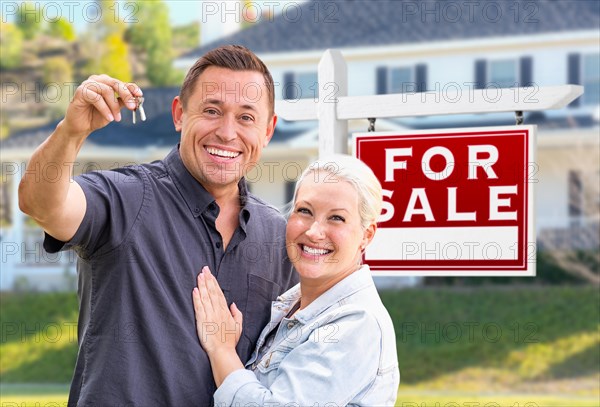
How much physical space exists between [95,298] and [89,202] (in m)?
0.33

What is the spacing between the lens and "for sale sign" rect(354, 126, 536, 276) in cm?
403

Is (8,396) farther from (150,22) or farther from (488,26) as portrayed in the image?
(150,22)

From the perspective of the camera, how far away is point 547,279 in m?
17.7

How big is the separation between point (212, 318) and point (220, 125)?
0.58m

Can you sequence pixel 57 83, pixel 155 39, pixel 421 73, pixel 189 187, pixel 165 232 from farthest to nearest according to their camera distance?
pixel 155 39
pixel 57 83
pixel 421 73
pixel 189 187
pixel 165 232

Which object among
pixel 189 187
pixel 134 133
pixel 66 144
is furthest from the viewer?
pixel 134 133

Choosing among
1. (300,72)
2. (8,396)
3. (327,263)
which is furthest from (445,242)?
(300,72)

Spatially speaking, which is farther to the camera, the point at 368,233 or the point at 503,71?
the point at 503,71

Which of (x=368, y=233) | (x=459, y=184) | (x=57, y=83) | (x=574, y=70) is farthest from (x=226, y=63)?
(x=57, y=83)

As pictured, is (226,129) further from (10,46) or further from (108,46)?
(10,46)

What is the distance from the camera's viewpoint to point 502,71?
20.1 meters

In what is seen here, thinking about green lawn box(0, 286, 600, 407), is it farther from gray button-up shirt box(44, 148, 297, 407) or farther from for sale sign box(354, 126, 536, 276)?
gray button-up shirt box(44, 148, 297, 407)

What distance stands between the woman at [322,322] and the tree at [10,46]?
27.7 m

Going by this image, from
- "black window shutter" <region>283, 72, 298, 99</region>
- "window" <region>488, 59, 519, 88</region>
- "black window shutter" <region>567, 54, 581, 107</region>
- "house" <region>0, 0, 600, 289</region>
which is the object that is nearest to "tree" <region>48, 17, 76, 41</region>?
"house" <region>0, 0, 600, 289</region>
